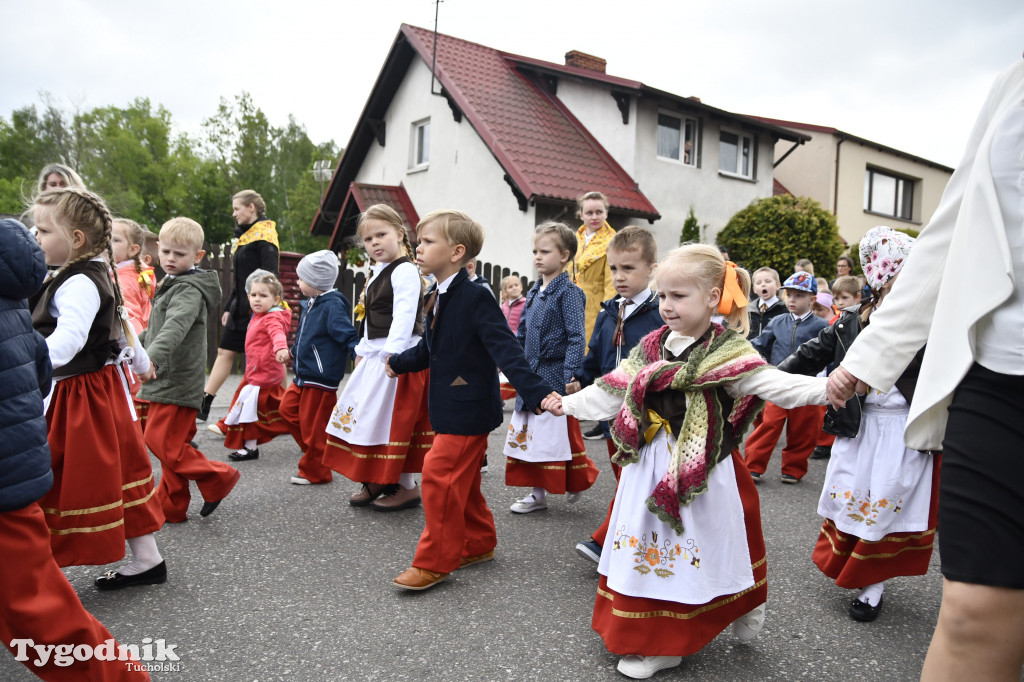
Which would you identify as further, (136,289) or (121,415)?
(136,289)

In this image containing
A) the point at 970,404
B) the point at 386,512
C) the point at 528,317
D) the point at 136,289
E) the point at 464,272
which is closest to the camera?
the point at 970,404

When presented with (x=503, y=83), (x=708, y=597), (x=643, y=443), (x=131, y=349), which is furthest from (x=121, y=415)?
(x=503, y=83)

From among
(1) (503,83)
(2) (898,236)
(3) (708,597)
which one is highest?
(1) (503,83)

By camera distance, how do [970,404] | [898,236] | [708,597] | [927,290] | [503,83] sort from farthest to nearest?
[503,83], [898,236], [708,597], [927,290], [970,404]

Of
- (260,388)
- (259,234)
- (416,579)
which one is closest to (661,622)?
(416,579)

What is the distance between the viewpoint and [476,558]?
3.85 m

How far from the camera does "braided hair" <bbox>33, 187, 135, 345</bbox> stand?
9.96 feet

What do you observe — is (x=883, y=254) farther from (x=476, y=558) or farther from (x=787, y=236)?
(x=787, y=236)

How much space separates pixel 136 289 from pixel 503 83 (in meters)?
14.5

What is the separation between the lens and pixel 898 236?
11.6ft

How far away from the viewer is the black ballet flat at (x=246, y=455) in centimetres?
614

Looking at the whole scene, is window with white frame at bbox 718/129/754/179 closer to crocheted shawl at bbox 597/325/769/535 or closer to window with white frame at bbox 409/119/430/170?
window with white frame at bbox 409/119/430/170

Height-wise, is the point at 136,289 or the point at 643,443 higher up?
the point at 136,289

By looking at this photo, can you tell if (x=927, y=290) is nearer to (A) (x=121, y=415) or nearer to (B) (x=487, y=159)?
(A) (x=121, y=415)
